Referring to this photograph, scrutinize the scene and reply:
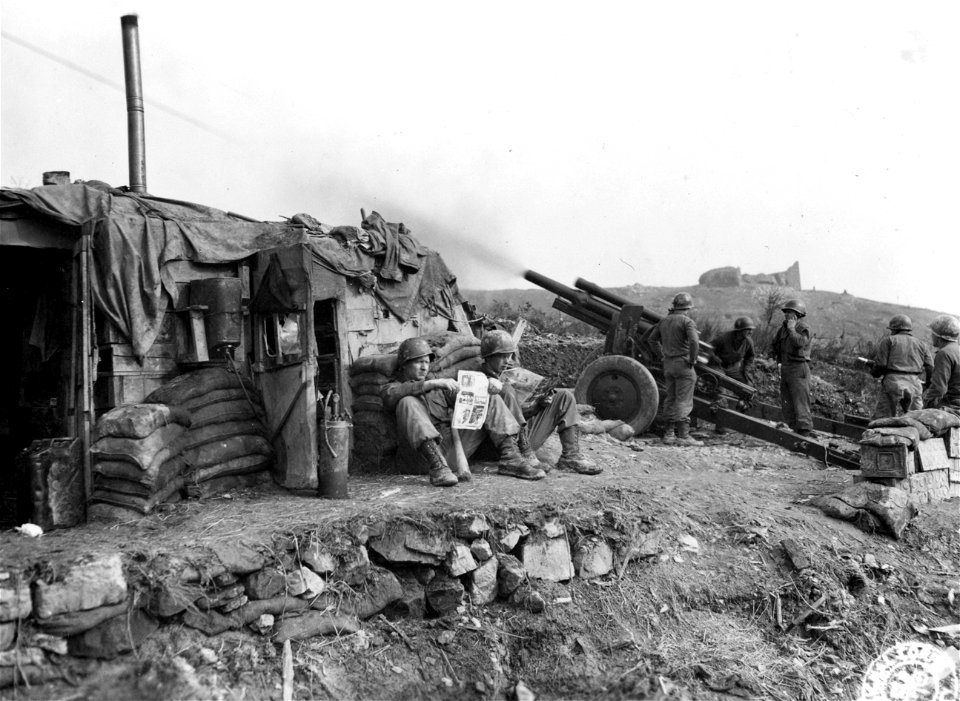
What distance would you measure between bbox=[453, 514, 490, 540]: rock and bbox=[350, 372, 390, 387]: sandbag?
6.24 ft

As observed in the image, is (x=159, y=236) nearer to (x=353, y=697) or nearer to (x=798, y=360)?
(x=353, y=697)

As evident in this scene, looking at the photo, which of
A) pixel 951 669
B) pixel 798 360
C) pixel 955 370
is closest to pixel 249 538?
pixel 951 669

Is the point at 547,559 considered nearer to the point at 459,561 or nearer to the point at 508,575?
the point at 508,575

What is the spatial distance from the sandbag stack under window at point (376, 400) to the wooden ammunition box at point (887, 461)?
12.1 feet

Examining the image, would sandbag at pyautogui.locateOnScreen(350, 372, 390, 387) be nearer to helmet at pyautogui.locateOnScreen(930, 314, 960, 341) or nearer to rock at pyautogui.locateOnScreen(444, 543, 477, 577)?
rock at pyautogui.locateOnScreen(444, 543, 477, 577)

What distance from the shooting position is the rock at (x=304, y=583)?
15.1ft

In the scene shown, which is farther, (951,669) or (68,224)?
(68,224)

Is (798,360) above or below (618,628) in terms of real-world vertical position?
above

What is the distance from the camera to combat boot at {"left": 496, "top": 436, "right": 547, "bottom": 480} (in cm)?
663

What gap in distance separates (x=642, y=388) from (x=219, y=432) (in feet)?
18.6

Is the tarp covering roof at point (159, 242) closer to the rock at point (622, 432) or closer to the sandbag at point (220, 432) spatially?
the sandbag at point (220, 432)

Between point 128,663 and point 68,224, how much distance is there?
370cm

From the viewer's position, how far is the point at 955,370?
9.59 metres

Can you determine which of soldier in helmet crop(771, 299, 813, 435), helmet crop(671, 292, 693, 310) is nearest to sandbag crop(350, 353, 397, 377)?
helmet crop(671, 292, 693, 310)
